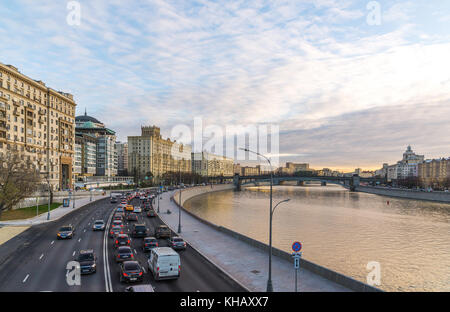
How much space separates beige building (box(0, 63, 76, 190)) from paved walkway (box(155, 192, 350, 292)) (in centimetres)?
5595

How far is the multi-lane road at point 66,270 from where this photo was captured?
1858 centimetres

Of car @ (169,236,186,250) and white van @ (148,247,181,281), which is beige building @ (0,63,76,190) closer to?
car @ (169,236,186,250)

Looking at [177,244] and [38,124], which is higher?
[38,124]

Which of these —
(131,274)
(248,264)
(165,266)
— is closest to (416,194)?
(248,264)

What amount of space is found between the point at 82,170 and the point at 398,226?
130649mm

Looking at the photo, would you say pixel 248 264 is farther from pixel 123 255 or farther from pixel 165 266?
pixel 123 255

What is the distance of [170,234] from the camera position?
3572cm

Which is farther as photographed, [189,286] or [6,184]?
[6,184]

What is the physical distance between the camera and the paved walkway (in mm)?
19047

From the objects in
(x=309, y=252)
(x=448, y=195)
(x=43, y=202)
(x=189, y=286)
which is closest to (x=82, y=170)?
(x=43, y=202)

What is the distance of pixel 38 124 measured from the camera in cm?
8806

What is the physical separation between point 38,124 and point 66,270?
8036cm

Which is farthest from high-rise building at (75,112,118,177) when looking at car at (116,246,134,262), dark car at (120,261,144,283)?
dark car at (120,261,144,283)
